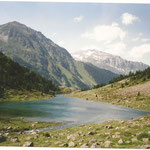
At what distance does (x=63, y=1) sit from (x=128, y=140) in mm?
25235

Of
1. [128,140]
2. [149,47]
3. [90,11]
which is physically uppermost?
[90,11]

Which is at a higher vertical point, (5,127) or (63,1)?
(63,1)

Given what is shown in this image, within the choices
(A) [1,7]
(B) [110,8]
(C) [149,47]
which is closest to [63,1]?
(B) [110,8]

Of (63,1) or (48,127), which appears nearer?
(63,1)

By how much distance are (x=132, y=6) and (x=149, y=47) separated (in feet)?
39.6

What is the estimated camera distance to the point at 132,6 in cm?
3166

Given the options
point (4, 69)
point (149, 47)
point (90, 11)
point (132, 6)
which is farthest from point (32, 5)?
point (4, 69)

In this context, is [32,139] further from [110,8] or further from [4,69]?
[4,69]

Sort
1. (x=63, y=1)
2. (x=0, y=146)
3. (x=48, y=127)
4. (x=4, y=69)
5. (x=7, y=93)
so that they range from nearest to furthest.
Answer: (x=0, y=146), (x=63, y=1), (x=48, y=127), (x=7, y=93), (x=4, y=69)

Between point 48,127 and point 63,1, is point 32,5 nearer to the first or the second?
point 63,1

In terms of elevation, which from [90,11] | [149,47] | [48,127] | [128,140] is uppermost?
[90,11]

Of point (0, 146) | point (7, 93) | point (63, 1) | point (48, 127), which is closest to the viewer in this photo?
point (0, 146)

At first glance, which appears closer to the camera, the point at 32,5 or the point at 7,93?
the point at 32,5

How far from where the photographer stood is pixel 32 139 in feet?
81.4
